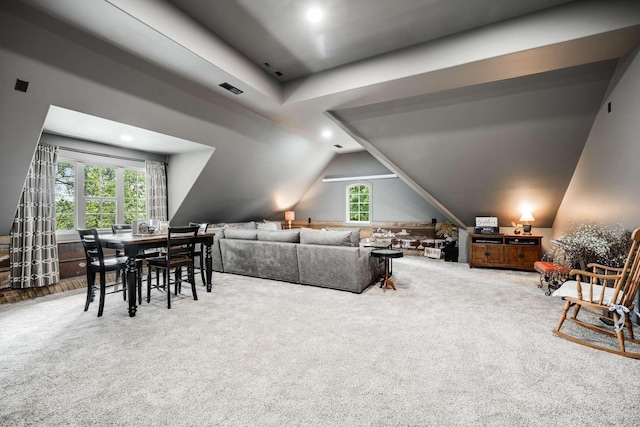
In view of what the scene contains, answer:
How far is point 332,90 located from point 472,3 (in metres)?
1.83

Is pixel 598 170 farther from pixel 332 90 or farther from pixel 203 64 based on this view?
pixel 203 64

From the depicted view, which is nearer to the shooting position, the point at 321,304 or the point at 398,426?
the point at 398,426

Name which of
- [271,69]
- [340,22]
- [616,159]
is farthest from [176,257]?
[616,159]

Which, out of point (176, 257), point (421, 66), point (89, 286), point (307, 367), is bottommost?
point (307, 367)

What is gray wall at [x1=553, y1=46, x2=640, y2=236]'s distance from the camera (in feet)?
9.72

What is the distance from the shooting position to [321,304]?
11.6ft

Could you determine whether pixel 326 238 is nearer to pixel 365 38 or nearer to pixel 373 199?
pixel 365 38

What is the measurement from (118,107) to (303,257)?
3304 mm

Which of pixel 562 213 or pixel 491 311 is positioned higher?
pixel 562 213

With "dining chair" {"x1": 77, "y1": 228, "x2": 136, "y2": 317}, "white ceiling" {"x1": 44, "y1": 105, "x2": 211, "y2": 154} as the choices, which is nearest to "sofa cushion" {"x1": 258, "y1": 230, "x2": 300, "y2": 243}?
"dining chair" {"x1": 77, "y1": 228, "x2": 136, "y2": 317}

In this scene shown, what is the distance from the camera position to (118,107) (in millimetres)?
3801

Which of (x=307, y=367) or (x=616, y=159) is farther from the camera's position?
(x=616, y=159)

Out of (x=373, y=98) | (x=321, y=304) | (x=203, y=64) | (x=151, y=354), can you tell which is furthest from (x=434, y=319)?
(x=203, y=64)

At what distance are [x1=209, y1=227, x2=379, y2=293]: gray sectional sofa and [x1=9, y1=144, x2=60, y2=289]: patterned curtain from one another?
2.49 m
